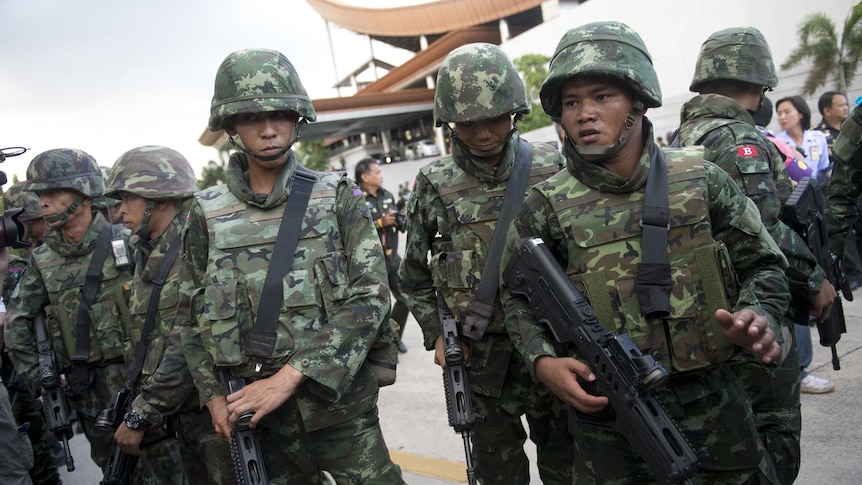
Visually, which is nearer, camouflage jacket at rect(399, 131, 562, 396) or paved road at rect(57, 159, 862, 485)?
camouflage jacket at rect(399, 131, 562, 396)

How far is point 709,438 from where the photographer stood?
1.92 meters

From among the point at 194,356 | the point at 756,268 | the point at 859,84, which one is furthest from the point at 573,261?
the point at 859,84

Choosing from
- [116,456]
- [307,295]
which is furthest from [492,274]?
[116,456]

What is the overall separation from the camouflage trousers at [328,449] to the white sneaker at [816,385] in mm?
3020

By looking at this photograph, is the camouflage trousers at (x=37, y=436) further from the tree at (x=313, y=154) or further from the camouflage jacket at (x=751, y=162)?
the tree at (x=313, y=154)

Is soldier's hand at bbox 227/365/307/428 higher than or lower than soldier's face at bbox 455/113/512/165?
lower

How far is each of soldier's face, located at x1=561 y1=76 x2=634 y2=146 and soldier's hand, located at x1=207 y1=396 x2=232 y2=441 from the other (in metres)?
1.54

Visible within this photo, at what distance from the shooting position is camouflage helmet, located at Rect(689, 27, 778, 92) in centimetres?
300

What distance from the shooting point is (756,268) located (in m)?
1.97

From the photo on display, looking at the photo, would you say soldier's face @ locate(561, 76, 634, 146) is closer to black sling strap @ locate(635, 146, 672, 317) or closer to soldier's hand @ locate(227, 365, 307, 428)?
black sling strap @ locate(635, 146, 672, 317)

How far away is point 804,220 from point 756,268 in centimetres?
91

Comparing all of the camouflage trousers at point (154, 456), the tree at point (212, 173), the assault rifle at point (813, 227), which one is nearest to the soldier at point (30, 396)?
the camouflage trousers at point (154, 456)

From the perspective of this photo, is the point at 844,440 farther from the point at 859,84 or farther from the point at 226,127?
the point at 859,84

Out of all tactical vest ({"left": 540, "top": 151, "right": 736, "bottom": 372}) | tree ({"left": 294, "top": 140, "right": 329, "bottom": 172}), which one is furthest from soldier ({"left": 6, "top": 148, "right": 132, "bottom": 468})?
tree ({"left": 294, "top": 140, "right": 329, "bottom": 172})
